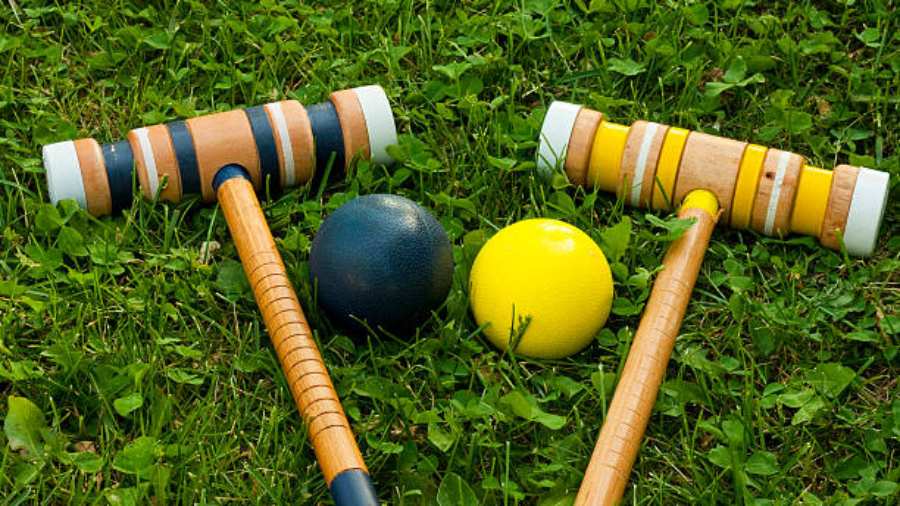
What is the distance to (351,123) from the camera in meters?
3.19

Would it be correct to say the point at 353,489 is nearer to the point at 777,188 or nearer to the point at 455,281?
the point at 455,281

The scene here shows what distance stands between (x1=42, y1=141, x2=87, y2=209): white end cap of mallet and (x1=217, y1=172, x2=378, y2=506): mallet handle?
39 centimetres

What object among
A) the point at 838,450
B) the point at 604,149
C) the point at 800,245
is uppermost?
the point at 604,149

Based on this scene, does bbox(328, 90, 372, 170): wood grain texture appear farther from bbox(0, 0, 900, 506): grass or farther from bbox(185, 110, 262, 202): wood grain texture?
bbox(185, 110, 262, 202): wood grain texture

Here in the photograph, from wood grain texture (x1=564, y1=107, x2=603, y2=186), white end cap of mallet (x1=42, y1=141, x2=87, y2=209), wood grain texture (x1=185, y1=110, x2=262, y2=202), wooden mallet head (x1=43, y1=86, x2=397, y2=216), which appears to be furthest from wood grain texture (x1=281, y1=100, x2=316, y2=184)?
wood grain texture (x1=564, y1=107, x2=603, y2=186)

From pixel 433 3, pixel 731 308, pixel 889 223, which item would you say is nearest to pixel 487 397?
pixel 731 308

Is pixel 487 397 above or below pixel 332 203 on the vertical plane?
below

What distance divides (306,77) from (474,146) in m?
0.66

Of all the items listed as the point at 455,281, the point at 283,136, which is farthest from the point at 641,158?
the point at 283,136

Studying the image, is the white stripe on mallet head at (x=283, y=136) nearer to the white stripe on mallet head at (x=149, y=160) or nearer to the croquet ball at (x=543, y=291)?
the white stripe on mallet head at (x=149, y=160)

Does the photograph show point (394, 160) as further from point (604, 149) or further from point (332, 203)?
point (604, 149)

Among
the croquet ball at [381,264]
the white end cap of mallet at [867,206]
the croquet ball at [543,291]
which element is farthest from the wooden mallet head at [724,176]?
the croquet ball at [381,264]

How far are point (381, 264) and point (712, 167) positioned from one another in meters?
1.05

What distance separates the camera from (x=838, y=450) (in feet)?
8.49
